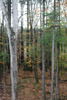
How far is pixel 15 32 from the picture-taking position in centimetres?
491

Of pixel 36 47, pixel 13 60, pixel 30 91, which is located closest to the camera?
pixel 13 60

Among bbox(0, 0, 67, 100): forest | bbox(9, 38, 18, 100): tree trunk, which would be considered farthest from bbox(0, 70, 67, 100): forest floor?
bbox(9, 38, 18, 100): tree trunk

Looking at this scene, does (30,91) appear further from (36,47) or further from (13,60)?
(13,60)

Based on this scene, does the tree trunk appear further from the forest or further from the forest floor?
the forest floor

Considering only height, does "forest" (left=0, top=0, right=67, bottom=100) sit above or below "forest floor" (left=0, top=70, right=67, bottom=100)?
above

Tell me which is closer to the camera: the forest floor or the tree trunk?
the tree trunk

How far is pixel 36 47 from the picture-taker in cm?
1138

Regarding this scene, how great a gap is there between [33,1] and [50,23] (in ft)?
25.8

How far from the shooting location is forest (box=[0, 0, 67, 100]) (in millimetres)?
4953

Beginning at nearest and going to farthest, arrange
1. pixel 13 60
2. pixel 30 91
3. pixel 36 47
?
1. pixel 13 60
2. pixel 30 91
3. pixel 36 47

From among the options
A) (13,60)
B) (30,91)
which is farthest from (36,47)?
(13,60)

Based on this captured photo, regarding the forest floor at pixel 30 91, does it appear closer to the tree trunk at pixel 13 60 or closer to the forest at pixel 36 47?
the forest at pixel 36 47

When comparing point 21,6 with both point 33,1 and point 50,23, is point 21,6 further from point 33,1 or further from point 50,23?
point 50,23

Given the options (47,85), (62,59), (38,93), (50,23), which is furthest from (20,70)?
(50,23)
